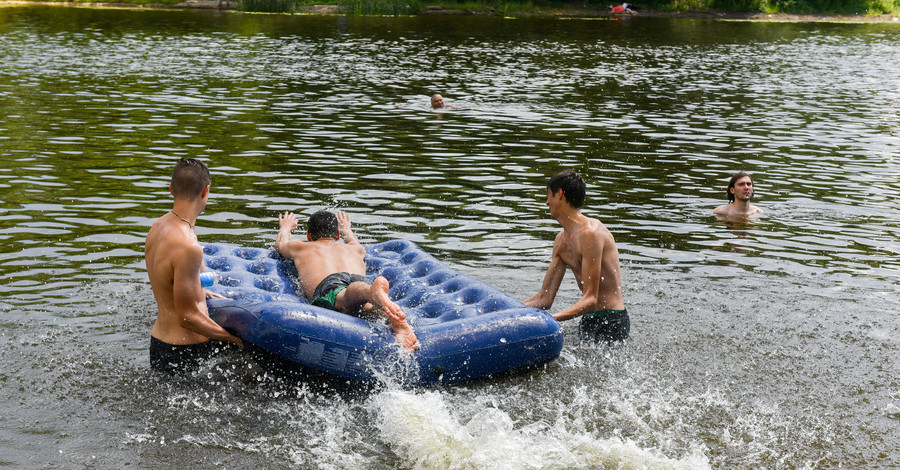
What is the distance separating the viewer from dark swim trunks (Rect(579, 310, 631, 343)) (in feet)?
23.9

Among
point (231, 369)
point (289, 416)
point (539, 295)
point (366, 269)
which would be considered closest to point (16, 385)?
point (231, 369)

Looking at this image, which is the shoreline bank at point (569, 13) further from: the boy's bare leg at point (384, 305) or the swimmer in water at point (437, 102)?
the boy's bare leg at point (384, 305)

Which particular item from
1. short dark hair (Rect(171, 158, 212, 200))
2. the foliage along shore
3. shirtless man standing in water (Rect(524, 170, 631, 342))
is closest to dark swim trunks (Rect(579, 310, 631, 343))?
shirtless man standing in water (Rect(524, 170, 631, 342))

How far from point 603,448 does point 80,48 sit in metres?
28.7

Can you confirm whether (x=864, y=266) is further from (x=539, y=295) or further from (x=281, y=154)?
(x=281, y=154)

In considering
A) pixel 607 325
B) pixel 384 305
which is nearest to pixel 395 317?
pixel 384 305

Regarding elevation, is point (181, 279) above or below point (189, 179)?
below

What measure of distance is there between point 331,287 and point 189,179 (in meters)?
1.53

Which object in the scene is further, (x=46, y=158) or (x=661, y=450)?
(x=46, y=158)

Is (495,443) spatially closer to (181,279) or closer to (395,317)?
(395,317)

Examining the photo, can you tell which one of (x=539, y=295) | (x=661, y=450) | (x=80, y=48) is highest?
(x=80, y=48)

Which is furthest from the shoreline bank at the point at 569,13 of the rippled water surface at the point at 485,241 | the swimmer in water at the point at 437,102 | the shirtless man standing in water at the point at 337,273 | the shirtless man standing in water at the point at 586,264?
the shirtless man standing in water at the point at 586,264

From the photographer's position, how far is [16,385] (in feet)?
20.7

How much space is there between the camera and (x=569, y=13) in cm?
5622
